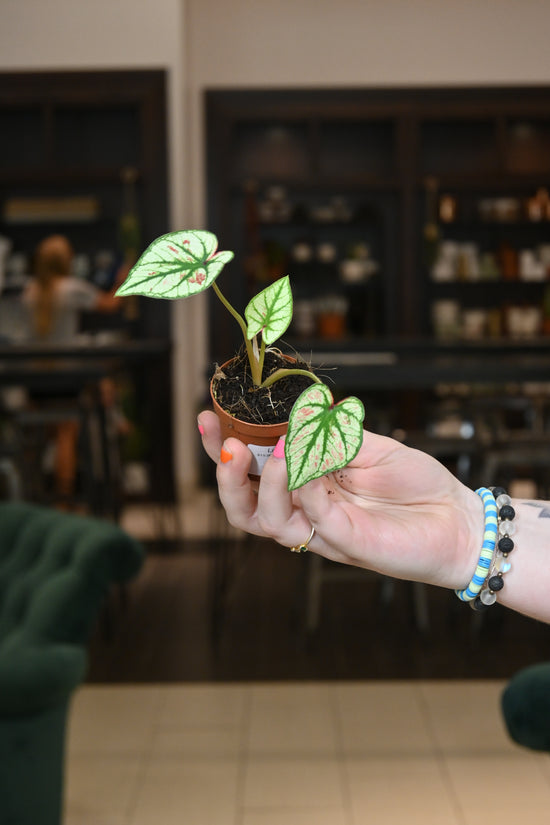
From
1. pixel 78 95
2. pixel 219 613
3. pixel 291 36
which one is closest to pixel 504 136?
pixel 291 36

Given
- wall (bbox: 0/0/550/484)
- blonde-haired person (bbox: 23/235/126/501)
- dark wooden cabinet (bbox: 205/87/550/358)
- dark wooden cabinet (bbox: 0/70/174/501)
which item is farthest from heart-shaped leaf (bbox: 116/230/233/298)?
dark wooden cabinet (bbox: 205/87/550/358)

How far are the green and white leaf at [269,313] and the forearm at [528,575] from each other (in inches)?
11.4

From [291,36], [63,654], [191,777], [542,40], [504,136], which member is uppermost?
[291,36]

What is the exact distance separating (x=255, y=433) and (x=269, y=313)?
9cm

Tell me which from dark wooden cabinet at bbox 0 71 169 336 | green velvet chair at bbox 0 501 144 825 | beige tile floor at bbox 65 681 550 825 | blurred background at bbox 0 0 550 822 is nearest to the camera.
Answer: green velvet chair at bbox 0 501 144 825

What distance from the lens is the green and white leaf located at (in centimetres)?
63

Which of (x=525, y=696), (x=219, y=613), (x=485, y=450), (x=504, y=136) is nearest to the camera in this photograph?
(x=525, y=696)

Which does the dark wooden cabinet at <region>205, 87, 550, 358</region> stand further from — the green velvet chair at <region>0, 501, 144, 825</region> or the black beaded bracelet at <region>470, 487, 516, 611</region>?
the black beaded bracelet at <region>470, 487, 516, 611</region>

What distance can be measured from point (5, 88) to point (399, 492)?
206 inches

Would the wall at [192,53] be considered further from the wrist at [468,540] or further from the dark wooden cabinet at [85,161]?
the wrist at [468,540]

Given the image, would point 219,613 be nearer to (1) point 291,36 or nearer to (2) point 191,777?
(2) point 191,777

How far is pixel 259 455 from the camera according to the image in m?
0.68

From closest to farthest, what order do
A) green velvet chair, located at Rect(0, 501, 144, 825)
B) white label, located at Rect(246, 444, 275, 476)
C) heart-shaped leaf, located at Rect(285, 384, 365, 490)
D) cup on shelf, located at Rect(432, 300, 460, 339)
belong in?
heart-shaped leaf, located at Rect(285, 384, 365, 490), white label, located at Rect(246, 444, 275, 476), green velvet chair, located at Rect(0, 501, 144, 825), cup on shelf, located at Rect(432, 300, 460, 339)

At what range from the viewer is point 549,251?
5883 millimetres
